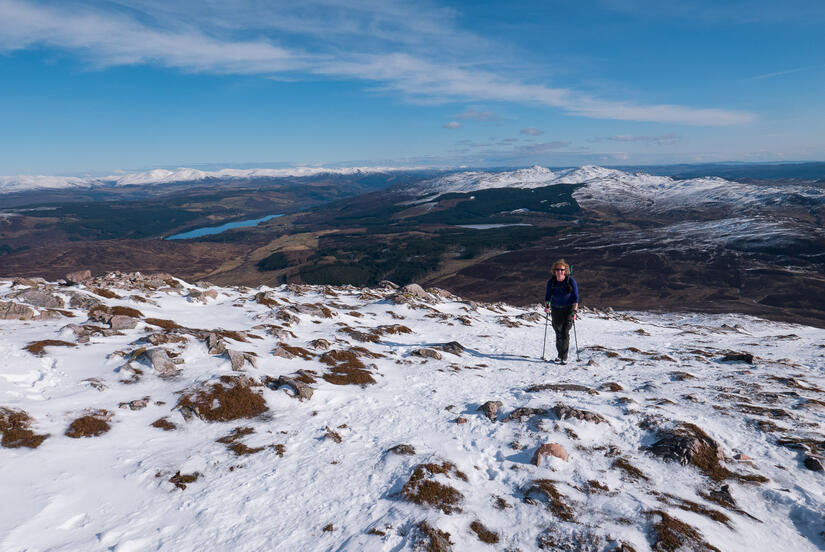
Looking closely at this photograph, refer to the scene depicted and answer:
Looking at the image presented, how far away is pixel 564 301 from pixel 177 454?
56.3ft

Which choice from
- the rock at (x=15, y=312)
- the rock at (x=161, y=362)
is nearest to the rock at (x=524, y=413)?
the rock at (x=161, y=362)

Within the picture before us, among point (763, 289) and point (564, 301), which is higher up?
point (564, 301)

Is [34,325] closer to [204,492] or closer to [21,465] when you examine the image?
[21,465]

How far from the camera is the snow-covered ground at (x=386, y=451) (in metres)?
8.27

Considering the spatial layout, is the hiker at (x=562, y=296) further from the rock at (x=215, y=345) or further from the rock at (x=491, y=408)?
the rock at (x=215, y=345)

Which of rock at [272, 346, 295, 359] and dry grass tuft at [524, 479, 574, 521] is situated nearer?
dry grass tuft at [524, 479, 574, 521]

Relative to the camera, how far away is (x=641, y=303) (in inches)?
4779

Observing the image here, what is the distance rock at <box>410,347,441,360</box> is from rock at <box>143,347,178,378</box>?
12.4 m

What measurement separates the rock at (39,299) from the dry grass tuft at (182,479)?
21.3 metres

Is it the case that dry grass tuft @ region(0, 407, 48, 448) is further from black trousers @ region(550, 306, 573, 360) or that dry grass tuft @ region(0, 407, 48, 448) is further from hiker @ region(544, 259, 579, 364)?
black trousers @ region(550, 306, 573, 360)

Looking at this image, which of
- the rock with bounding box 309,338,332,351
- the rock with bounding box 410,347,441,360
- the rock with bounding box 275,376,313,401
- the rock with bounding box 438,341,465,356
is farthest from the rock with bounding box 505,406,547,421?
the rock with bounding box 309,338,332,351

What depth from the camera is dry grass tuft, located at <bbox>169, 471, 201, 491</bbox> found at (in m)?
9.84

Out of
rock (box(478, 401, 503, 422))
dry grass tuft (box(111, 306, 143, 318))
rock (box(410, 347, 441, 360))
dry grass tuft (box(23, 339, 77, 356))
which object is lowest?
rock (box(410, 347, 441, 360))

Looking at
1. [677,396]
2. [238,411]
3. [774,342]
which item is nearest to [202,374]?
[238,411]
